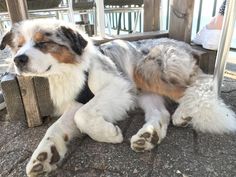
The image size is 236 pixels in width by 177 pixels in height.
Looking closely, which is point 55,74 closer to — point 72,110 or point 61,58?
point 61,58

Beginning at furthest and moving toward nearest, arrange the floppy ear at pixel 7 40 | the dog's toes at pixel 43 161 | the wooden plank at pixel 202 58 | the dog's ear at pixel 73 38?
the wooden plank at pixel 202 58 < the floppy ear at pixel 7 40 < the dog's ear at pixel 73 38 < the dog's toes at pixel 43 161

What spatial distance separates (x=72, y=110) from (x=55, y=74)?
0.36 m

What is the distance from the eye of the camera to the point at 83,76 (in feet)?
6.92

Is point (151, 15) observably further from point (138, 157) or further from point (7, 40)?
point (138, 157)

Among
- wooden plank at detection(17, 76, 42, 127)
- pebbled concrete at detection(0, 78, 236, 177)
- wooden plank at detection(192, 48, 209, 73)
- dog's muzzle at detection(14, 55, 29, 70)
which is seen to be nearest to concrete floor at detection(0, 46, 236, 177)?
pebbled concrete at detection(0, 78, 236, 177)

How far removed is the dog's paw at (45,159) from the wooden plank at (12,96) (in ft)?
2.03

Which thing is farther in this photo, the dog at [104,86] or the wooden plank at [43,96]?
the wooden plank at [43,96]

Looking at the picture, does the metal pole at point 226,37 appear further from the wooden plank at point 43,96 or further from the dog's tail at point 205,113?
the wooden plank at point 43,96

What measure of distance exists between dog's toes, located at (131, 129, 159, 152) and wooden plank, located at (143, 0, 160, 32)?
→ 1.97 meters

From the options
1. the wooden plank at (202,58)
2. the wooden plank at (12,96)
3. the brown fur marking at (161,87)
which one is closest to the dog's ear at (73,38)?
the wooden plank at (12,96)

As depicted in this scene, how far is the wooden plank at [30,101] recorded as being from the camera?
2090 millimetres

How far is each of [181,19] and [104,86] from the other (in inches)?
54.3

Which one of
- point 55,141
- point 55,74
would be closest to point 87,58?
point 55,74

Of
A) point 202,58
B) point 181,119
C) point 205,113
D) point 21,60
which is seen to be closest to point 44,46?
point 21,60
